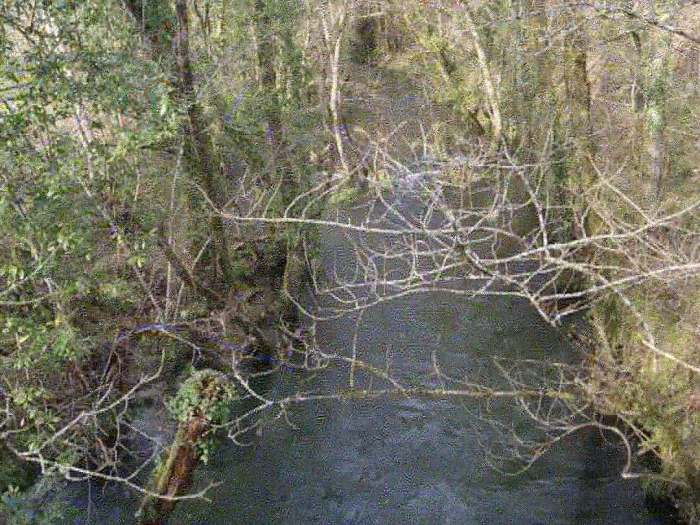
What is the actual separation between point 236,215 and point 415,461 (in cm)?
470

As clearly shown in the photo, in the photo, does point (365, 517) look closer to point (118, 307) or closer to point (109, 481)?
point (109, 481)

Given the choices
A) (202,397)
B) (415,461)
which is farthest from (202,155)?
(415,461)

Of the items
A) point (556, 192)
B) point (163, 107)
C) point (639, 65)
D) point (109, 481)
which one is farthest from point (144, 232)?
point (639, 65)

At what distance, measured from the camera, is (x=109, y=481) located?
881 centimetres

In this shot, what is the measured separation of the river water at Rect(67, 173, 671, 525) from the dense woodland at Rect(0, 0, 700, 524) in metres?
0.57

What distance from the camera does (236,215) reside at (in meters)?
11.3

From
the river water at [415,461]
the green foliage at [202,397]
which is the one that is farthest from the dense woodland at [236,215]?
the river water at [415,461]

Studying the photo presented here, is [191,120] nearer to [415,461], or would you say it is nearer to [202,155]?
[202,155]

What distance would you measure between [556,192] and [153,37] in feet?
23.4

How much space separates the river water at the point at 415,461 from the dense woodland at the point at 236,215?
0.57 m

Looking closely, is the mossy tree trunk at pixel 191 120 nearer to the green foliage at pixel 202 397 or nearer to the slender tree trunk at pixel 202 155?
the slender tree trunk at pixel 202 155

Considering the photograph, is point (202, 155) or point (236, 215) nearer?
point (202, 155)

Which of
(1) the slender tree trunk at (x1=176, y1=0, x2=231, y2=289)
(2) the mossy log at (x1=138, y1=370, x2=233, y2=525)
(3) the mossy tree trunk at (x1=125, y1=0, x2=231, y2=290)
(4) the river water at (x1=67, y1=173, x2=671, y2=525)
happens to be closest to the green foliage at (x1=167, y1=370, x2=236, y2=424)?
(2) the mossy log at (x1=138, y1=370, x2=233, y2=525)

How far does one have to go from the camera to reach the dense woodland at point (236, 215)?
7.18m
